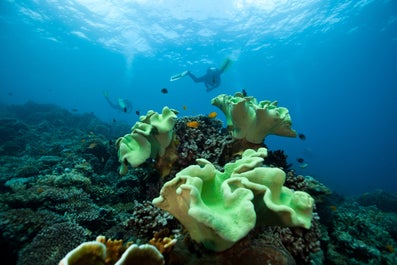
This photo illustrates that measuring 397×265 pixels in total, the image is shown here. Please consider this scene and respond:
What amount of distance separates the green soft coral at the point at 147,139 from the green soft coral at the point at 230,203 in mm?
2016

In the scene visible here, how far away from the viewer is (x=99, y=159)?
32.4 feet

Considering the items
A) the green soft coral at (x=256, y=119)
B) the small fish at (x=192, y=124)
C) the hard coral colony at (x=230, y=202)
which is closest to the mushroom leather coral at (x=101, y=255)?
the hard coral colony at (x=230, y=202)

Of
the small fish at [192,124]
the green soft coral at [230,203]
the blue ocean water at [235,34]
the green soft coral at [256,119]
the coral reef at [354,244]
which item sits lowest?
the coral reef at [354,244]

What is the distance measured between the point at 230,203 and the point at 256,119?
8.73 ft

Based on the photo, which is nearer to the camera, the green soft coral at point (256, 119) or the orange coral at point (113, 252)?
the orange coral at point (113, 252)

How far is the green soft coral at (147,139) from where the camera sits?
12.9 feet

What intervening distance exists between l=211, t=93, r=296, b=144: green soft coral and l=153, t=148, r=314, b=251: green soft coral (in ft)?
6.43

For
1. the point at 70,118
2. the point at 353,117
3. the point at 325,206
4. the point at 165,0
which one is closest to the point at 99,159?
the point at 325,206

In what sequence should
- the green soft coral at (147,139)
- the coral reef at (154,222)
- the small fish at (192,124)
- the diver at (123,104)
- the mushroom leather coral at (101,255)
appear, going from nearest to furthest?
the mushroom leather coral at (101,255) < the coral reef at (154,222) < the green soft coral at (147,139) < the small fish at (192,124) < the diver at (123,104)

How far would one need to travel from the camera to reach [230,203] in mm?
1726

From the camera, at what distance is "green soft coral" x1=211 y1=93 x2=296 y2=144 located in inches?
158

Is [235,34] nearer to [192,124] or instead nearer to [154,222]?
[192,124]

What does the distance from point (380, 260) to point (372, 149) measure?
14677 centimetres

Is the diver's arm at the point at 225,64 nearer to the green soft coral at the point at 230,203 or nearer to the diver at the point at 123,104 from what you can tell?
the diver at the point at 123,104
